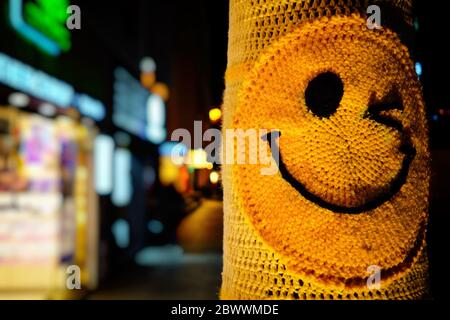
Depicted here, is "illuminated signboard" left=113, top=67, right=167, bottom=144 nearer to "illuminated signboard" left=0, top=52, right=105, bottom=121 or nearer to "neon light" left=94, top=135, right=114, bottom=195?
"neon light" left=94, top=135, right=114, bottom=195

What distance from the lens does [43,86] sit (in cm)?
478

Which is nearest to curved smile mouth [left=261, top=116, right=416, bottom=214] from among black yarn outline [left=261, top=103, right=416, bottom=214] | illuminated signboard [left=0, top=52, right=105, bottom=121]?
black yarn outline [left=261, top=103, right=416, bottom=214]

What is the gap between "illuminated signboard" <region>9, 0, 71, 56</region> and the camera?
4.28 meters

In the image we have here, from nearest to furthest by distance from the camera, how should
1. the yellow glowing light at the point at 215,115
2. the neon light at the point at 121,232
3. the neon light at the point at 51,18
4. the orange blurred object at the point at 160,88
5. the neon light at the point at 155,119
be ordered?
the yellow glowing light at the point at 215,115 < the neon light at the point at 51,18 < the neon light at the point at 121,232 < the neon light at the point at 155,119 < the orange blurred object at the point at 160,88

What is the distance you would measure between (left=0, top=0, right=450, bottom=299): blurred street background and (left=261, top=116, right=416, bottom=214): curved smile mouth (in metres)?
1.21

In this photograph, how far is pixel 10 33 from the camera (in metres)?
4.16

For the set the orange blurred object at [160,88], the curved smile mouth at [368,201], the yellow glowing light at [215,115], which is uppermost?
the orange blurred object at [160,88]

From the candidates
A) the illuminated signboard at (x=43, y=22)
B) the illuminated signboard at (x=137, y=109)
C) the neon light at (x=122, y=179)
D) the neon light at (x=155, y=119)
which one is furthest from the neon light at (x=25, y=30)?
the neon light at (x=155, y=119)

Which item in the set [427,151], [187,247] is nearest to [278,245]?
[427,151]

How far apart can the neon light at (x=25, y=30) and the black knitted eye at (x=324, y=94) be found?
12.0 feet

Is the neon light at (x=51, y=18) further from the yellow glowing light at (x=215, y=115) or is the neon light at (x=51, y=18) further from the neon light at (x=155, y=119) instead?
the neon light at (x=155, y=119)

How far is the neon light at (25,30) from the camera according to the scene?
13.8 feet

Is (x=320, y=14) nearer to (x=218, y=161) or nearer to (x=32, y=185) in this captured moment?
(x=218, y=161)

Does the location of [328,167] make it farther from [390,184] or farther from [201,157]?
[201,157]
